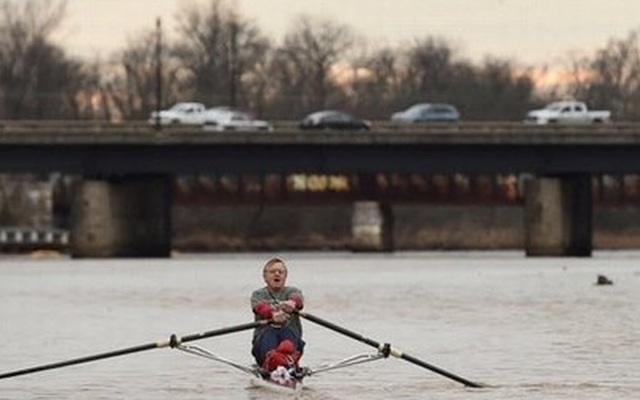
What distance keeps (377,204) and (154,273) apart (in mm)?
48264

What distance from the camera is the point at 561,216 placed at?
12681cm

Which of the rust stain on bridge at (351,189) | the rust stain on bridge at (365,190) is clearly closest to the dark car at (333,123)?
the rust stain on bridge at (365,190)

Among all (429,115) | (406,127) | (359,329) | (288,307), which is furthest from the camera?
(429,115)

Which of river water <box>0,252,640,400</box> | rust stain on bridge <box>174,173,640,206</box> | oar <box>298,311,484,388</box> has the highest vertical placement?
oar <box>298,311,484,388</box>

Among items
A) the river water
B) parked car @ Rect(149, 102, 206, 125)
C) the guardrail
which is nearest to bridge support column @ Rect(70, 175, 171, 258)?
the guardrail

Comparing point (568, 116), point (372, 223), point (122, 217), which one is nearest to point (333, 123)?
point (372, 223)

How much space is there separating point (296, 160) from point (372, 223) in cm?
2118

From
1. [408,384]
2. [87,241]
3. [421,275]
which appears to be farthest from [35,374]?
[87,241]

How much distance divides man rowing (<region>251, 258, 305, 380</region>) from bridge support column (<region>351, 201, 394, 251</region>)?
108 metres

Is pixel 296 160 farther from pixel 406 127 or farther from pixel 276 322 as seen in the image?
pixel 276 322

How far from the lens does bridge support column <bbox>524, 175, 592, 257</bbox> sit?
415ft

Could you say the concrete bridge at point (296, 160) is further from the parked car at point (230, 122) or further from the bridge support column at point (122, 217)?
the parked car at point (230, 122)

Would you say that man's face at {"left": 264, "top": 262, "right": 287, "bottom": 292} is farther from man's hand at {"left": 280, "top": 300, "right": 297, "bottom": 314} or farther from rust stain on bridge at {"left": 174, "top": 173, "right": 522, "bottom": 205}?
rust stain on bridge at {"left": 174, "top": 173, "right": 522, "bottom": 205}

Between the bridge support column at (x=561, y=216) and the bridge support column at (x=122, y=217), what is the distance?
18453 millimetres
